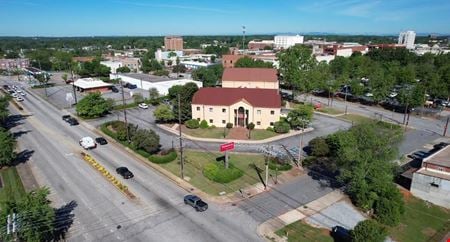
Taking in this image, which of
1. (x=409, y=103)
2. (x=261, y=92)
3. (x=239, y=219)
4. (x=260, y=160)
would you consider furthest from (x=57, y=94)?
(x=409, y=103)

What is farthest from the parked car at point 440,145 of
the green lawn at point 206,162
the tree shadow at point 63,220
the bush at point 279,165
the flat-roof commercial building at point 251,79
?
the tree shadow at point 63,220

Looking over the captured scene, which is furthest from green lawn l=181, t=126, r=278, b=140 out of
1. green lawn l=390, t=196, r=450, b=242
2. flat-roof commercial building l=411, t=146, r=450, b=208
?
green lawn l=390, t=196, r=450, b=242

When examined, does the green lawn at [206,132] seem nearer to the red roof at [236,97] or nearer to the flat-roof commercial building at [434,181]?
the red roof at [236,97]

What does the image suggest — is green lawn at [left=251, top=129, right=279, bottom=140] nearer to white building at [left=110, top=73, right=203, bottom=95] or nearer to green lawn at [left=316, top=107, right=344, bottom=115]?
green lawn at [left=316, top=107, right=344, bottom=115]

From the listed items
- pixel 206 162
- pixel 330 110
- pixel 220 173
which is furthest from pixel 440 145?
pixel 206 162

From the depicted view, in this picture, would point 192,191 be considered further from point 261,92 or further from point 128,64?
point 128,64

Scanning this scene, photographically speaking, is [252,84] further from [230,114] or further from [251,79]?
[230,114]
